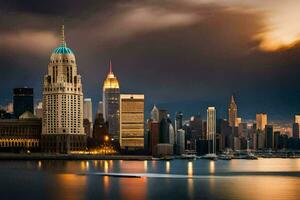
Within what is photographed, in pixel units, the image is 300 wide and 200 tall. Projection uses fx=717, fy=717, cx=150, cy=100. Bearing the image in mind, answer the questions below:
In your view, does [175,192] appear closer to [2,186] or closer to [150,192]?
[150,192]

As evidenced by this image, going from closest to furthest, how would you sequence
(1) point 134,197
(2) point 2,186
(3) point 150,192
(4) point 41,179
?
(1) point 134,197 < (3) point 150,192 < (2) point 2,186 < (4) point 41,179

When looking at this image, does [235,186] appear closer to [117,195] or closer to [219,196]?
[219,196]

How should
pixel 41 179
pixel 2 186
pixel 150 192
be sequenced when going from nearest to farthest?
1. pixel 150 192
2. pixel 2 186
3. pixel 41 179

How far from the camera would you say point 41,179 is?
15788 centimetres

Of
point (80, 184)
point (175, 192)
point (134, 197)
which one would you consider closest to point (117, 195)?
point (134, 197)

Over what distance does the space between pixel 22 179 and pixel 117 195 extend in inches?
1812

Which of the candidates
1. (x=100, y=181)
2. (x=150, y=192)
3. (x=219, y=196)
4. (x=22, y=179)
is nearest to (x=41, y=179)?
(x=22, y=179)

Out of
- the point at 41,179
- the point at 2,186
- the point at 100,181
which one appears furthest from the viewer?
the point at 41,179

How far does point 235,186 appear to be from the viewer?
13862cm

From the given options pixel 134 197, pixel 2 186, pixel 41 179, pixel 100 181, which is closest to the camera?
pixel 134 197

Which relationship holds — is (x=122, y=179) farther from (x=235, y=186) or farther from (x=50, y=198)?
(x=50, y=198)

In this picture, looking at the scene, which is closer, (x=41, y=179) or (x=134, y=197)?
(x=134, y=197)

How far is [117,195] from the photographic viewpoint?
118 metres

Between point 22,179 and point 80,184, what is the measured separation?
866 inches
